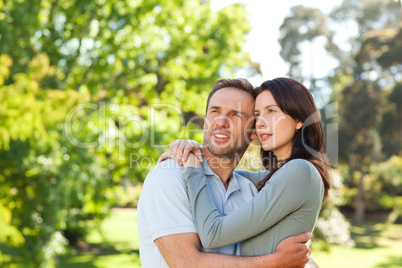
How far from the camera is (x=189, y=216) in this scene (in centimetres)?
221

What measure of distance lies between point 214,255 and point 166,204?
1.22 ft

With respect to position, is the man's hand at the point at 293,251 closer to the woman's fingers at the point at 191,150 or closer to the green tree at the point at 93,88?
the woman's fingers at the point at 191,150

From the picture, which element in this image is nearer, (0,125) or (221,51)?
(0,125)

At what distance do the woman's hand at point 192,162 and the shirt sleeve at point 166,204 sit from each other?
90 mm

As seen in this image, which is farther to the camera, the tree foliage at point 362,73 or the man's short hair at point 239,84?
the tree foliage at point 362,73

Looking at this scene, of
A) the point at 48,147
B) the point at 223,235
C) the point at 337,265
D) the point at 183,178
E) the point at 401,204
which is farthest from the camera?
the point at 401,204

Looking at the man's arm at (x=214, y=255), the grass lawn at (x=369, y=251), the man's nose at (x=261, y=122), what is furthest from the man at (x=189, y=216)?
the grass lawn at (x=369, y=251)

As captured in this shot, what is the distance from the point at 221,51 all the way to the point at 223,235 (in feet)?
33.7

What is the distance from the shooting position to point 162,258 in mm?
2186

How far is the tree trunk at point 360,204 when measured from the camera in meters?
27.0

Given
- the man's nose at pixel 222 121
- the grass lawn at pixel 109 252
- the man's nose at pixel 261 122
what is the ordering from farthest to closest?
the grass lawn at pixel 109 252 < the man's nose at pixel 222 121 < the man's nose at pixel 261 122

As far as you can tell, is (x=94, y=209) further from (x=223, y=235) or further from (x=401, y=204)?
(x=401, y=204)

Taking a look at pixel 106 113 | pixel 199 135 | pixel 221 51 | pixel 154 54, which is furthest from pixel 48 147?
pixel 221 51

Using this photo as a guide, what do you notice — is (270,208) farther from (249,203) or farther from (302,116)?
(302,116)
